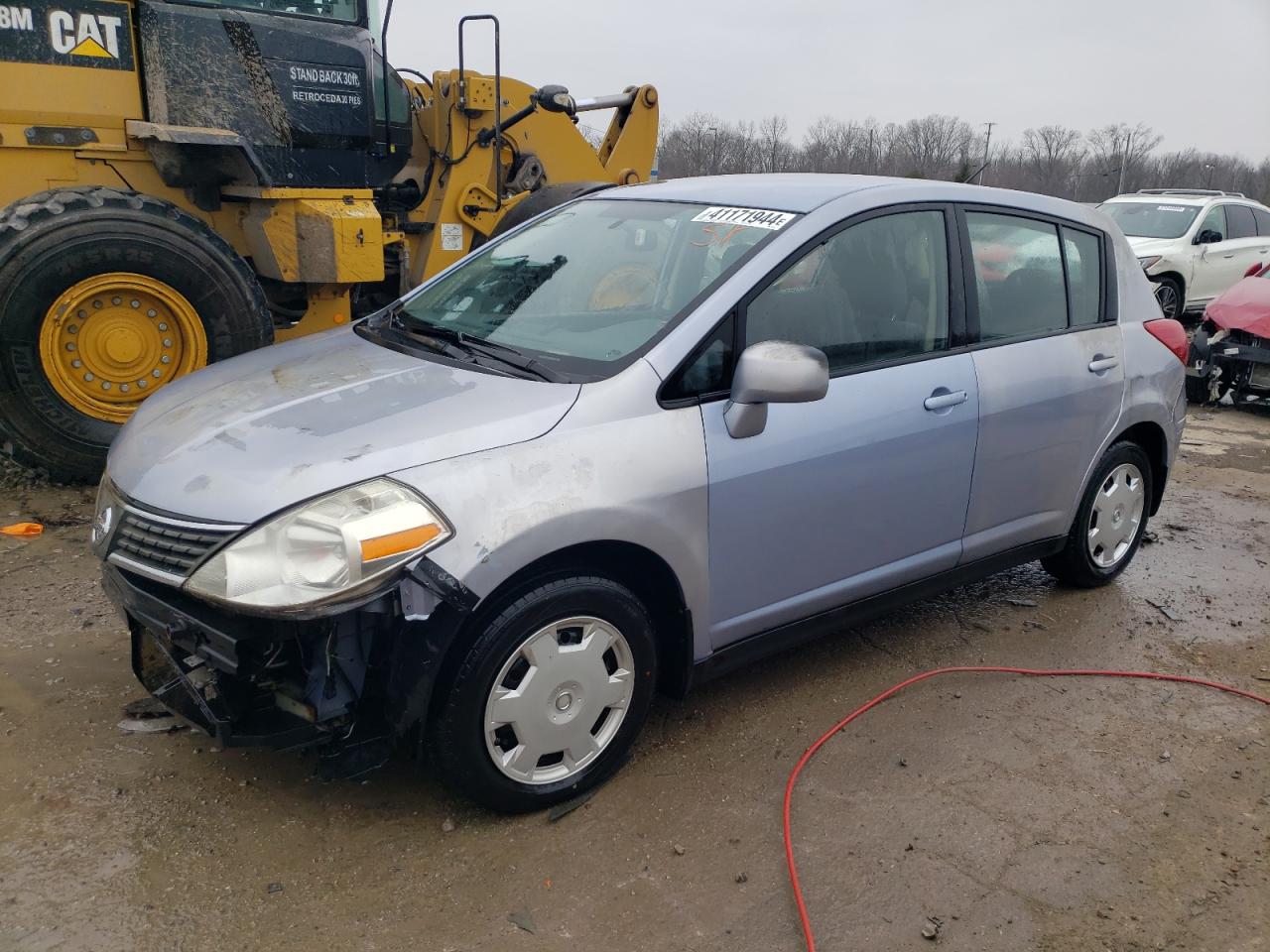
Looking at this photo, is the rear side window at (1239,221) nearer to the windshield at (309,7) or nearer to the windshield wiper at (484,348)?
the windshield at (309,7)

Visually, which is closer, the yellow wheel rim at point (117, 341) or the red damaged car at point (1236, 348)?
the yellow wheel rim at point (117, 341)

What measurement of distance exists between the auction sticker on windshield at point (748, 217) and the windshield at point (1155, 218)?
11608mm

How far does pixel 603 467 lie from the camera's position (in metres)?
2.76

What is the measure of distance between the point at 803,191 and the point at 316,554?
2.07 m

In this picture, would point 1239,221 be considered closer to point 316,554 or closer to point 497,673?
point 497,673

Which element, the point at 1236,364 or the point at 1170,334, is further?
the point at 1236,364

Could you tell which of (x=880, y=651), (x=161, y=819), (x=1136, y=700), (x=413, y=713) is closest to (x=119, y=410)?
(x=161, y=819)

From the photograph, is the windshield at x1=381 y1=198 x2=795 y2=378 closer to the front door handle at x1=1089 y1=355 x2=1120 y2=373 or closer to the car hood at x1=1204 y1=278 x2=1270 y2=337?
the front door handle at x1=1089 y1=355 x2=1120 y2=373

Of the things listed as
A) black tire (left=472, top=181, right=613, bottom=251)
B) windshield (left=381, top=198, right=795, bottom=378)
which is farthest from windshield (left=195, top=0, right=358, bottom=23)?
windshield (left=381, top=198, right=795, bottom=378)

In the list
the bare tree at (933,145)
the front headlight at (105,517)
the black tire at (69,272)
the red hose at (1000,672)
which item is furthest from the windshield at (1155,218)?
the bare tree at (933,145)

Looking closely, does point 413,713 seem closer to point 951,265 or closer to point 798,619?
point 798,619

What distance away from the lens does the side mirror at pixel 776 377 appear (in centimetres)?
287

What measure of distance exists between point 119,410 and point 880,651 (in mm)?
4086

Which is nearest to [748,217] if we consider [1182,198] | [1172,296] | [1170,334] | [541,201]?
[1170,334]
